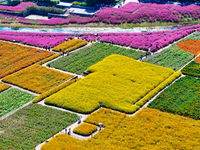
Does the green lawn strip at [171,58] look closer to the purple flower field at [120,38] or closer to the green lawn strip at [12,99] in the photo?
the purple flower field at [120,38]

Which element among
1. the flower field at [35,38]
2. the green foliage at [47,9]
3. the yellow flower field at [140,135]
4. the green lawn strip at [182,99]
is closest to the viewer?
the yellow flower field at [140,135]

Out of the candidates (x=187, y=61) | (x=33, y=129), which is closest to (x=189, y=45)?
(x=187, y=61)

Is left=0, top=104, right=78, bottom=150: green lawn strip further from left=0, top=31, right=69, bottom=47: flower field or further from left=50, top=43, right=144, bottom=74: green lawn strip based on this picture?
left=0, top=31, right=69, bottom=47: flower field

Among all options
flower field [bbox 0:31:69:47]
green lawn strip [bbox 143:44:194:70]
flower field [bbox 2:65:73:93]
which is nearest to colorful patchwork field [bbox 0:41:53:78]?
flower field [bbox 2:65:73:93]

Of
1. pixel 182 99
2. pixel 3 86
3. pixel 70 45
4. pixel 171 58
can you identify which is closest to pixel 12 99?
pixel 3 86

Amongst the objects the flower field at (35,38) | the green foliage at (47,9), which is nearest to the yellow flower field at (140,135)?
the flower field at (35,38)

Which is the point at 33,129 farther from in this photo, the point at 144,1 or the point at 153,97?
the point at 144,1

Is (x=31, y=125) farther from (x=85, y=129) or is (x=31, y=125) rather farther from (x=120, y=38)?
(x=120, y=38)
